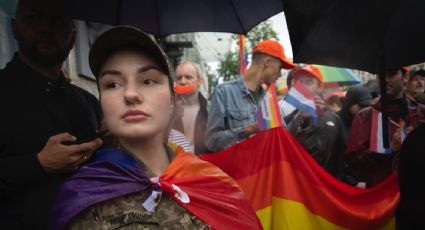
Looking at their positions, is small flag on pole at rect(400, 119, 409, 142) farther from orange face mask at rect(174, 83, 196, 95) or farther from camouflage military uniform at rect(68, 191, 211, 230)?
orange face mask at rect(174, 83, 196, 95)

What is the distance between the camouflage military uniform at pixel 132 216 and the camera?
5.11 ft

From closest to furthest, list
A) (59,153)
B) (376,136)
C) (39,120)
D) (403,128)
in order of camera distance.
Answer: (59,153) → (39,120) → (403,128) → (376,136)

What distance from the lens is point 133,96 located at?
165 cm

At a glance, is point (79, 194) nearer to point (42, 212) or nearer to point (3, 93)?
point (42, 212)

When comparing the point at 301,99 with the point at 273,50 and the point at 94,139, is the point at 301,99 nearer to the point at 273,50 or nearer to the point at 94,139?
the point at 273,50

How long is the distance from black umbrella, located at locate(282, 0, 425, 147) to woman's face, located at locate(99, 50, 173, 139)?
0.93 meters

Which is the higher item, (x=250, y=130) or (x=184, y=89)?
(x=184, y=89)

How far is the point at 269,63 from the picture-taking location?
4.03 metres

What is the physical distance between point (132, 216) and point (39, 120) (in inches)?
32.6

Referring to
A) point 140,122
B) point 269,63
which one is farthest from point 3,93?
point 269,63

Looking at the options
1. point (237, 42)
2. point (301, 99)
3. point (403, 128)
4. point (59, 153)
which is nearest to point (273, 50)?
point (301, 99)

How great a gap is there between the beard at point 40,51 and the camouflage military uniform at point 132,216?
104 cm

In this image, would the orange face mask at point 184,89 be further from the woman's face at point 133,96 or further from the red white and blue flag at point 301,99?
the woman's face at point 133,96

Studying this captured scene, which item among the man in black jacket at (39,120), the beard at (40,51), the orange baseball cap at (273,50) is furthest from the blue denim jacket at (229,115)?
the beard at (40,51)
